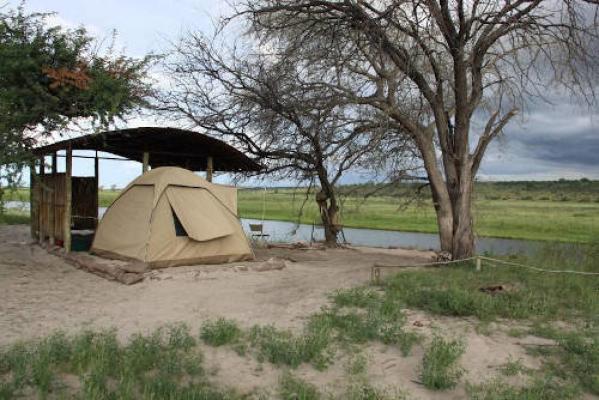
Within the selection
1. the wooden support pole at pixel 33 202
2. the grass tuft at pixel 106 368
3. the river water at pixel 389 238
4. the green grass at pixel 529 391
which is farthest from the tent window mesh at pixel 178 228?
the river water at pixel 389 238

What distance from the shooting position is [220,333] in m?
6.52

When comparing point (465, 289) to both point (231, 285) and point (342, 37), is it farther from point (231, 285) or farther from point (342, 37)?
point (342, 37)

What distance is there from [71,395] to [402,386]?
3.20 metres

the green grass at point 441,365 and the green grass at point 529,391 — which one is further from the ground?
the green grass at point 441,365

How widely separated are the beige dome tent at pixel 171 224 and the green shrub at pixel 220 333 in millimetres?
4651

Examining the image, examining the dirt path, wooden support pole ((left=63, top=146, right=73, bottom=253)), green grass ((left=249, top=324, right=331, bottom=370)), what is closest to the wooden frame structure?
wooden support pole ((left=63, top=146, right=73, bottom=253))

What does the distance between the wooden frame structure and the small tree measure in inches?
36.9

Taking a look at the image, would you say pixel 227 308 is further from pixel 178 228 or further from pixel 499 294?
pixel 178 228

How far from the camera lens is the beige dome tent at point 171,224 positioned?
37.2ft

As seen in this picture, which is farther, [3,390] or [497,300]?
[497,300]

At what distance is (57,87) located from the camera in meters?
10.4

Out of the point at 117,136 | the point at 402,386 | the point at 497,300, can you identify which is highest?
the point at 117,136

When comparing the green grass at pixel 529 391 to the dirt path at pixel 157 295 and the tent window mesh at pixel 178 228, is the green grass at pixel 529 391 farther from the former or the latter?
the tent window mesh at pixel 178 228

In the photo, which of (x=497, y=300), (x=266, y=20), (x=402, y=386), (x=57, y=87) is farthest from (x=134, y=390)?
(x=266, y=20)
